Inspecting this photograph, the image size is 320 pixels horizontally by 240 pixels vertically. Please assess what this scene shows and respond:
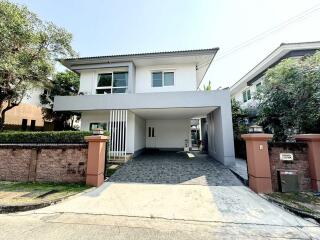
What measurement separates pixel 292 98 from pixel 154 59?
27.4ft

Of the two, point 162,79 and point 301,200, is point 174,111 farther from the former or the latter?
point 301,200

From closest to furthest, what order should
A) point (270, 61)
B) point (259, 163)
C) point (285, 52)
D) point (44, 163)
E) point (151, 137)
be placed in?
point (259, 163), point (44, 163), point (285, 52), point (270, 61), point (151, 137)

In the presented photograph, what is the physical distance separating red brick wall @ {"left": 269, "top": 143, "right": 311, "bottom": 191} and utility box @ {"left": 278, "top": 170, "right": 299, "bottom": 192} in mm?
158

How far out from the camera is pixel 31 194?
5.91 m

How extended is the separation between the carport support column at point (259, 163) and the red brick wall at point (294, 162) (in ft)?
1.15

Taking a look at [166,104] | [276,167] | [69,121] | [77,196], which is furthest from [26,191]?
[69,121]

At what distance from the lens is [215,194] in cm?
594

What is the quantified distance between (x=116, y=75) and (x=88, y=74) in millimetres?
2261

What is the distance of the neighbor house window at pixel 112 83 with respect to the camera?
12.9m

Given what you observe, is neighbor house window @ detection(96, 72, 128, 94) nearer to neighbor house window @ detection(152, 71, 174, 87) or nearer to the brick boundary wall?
neighbor house window @ detection(152, 71, 174, 87)

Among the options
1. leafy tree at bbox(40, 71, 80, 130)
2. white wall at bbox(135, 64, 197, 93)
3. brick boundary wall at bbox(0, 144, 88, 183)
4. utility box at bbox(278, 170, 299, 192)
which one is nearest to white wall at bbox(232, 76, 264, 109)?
white wall at bbox(135, 64, 197, 93)

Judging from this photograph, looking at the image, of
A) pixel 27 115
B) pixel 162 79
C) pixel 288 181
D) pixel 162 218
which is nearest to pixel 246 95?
pixel 162 79

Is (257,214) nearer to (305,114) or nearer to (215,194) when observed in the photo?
(215,194)

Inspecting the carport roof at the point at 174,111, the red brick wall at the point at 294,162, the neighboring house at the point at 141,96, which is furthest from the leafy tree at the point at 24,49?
the red brick wall at the point at 294,162
